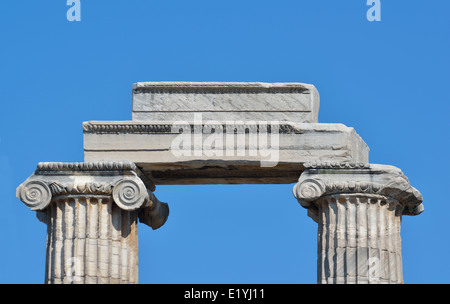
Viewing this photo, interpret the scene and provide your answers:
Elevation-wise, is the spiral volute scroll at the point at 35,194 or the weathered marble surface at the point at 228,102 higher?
the weathered marble surface at the point at 228,102

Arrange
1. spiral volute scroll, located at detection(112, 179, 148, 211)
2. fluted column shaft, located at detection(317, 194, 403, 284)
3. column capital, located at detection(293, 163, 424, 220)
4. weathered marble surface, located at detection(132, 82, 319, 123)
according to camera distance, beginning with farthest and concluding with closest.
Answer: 1. weathered marble surface, located at detection(132, 82, 319, 123)
2. spiral volute scroll, located at detection(112, 179, 148, 211)
3. column capital, located at detection(293, 163, 424, 220)
4. fluted column shaft, located at detection(317, 194, 403, 284)

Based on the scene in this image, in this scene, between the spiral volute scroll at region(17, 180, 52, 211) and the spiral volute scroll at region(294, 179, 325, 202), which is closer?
the spiral volute scroll at region(294, 179, 325, 202)

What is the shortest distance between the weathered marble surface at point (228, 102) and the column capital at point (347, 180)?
3.86 feet

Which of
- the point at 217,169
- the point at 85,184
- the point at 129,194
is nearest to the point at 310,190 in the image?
the point at 217,169

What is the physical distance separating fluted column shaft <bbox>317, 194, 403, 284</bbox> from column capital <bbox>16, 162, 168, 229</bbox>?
369 centimetres

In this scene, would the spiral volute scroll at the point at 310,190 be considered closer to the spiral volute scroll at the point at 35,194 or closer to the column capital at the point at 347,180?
the column capital at the point at 347,180

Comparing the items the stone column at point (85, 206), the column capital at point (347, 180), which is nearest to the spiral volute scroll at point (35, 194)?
the stone column at point (85, 206)

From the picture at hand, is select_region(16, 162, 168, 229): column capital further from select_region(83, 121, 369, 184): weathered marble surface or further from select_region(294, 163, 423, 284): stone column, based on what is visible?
select_region(294, 163, 423, 284): stone column

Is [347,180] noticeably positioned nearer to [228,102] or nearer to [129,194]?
[228,102]

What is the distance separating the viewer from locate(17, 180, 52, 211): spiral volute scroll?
1483 inches

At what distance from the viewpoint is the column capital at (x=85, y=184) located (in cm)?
3759

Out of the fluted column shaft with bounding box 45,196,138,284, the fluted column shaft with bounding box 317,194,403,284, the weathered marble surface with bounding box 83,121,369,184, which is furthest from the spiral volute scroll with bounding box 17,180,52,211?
the fluted column shaft with bounding box 317,194,403,284
